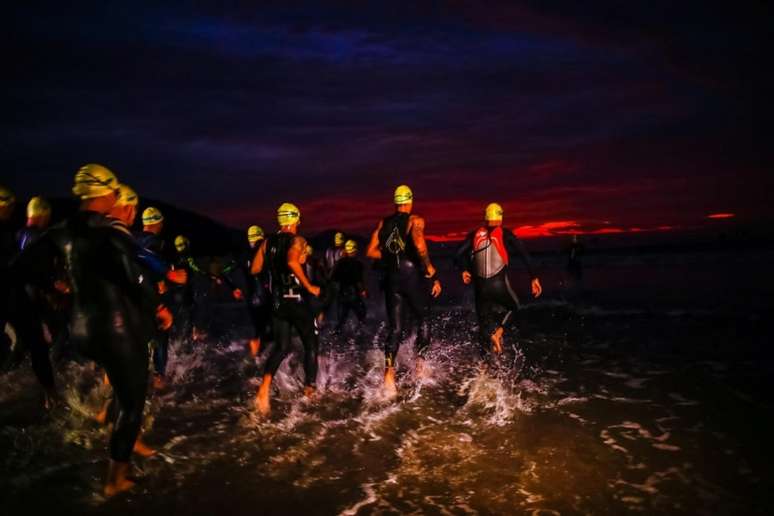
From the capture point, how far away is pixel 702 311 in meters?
15.5

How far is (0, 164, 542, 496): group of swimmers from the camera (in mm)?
3812

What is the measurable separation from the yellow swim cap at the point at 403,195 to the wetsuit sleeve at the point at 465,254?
130 cm

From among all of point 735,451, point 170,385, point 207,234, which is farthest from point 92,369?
point 207,234

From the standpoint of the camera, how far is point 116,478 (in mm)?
4145

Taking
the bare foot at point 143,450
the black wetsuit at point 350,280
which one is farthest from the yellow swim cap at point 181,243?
the bare foot at point 143,450

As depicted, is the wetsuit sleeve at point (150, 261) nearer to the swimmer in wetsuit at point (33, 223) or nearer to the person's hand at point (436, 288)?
the swimmer in wetsuit at point (33, 223)

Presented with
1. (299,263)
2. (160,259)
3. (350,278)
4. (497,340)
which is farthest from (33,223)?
(350,278)

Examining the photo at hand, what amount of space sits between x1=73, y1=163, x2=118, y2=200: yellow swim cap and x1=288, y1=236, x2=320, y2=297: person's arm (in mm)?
2551

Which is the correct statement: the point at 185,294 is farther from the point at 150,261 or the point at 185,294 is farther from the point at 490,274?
the point at 150,261

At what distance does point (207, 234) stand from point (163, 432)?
105818 millimetres

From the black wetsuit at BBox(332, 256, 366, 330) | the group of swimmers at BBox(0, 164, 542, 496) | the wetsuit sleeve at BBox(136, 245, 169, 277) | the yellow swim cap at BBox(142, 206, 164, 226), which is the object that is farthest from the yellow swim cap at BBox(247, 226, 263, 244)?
the wetsuit sleeve at BBox(136, 245, 169, 277)

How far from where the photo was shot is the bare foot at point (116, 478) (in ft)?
13.5

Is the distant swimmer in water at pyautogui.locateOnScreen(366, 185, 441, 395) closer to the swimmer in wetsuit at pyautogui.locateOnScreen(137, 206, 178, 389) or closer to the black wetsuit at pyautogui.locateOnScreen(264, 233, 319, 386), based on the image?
the black wetsuit at pyautogui.locateOnScreen(264, 233, 319, 386)

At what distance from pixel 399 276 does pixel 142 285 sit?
13.1 feet
